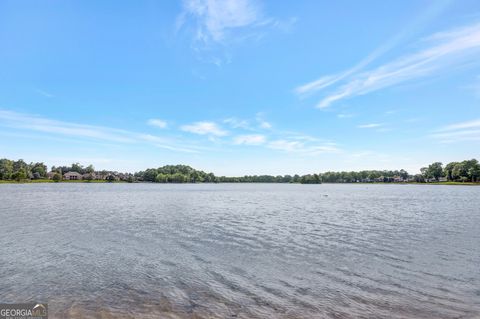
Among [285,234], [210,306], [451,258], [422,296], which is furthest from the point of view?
[285,234]

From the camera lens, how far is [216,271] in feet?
56.7

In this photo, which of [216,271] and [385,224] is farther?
[385,224]

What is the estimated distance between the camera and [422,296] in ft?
45.0

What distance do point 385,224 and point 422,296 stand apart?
24.9m

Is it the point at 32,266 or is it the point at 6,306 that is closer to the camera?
the point at 6,306

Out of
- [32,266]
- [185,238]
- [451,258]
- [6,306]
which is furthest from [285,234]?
[6,306]

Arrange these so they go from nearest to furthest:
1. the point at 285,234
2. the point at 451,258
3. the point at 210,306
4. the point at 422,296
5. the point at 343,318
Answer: the point at 343,318 < the point at 210,306 < the point at 422,296 < the point at 451,258 < the point at 285,234

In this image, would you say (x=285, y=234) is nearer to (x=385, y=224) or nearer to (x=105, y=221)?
(x=385, y=224)

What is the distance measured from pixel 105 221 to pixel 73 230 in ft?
23.1

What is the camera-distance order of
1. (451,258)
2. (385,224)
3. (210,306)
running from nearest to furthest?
(210,306) < (451,258) < (385,224)

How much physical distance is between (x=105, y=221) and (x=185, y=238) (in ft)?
51.8

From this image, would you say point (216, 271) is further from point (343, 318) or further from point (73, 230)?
point (73, 230)

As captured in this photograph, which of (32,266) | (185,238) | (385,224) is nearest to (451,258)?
(385,224)

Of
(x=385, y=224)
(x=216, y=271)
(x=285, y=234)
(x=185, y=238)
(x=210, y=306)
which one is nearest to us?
(x=210, y=306)
